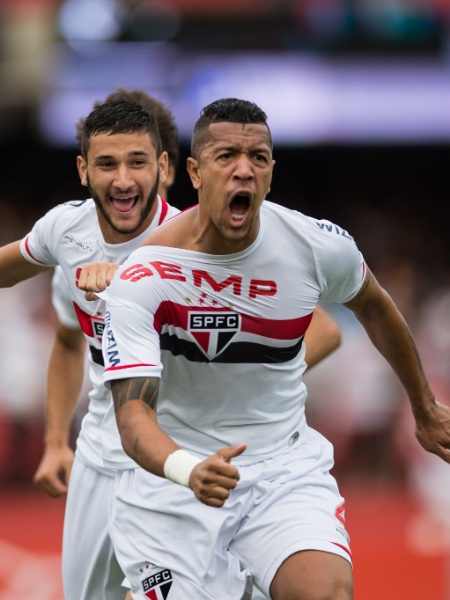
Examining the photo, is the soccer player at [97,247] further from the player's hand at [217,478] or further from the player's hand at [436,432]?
the player's hand at [217,478]

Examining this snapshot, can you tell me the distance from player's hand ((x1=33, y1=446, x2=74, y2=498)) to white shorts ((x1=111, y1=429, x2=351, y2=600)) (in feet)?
4.75

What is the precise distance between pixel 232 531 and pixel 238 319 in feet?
2.61

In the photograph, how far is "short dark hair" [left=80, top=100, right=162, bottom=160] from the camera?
17.9ft

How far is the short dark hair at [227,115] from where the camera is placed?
4.82 meters

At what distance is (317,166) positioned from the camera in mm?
20062

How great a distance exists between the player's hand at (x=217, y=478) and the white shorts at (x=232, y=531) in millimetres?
794

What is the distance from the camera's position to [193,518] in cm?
500

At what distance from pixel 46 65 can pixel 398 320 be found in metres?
11.5

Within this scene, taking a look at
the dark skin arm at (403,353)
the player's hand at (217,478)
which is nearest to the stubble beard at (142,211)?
the dark skin arm at (403,353)

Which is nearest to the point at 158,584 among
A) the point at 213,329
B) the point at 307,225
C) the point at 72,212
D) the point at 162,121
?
the point at 213,329

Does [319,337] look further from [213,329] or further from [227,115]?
[227,115]

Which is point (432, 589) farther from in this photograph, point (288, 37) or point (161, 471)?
point (288, 37)

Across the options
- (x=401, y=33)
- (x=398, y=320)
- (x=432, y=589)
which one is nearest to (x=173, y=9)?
(x=401, y=33)

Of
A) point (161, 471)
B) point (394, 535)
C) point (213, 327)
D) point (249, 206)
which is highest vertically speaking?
point (249, 206)
